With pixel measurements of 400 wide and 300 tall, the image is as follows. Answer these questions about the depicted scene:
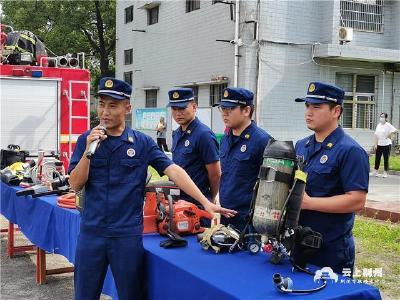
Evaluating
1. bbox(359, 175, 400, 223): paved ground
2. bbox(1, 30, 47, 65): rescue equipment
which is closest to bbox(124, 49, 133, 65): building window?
bbox(359, 175, 400, 223): paved ground

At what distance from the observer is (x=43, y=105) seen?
7.88 metres

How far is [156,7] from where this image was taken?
21688mm

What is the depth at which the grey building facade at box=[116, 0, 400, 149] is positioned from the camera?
16.2m

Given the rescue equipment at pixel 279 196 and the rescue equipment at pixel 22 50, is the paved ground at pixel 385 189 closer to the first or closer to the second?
the rescue equipment at pixel 22 50

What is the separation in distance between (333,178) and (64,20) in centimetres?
3074

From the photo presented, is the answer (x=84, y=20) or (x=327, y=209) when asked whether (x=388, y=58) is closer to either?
(x=327, y=209)

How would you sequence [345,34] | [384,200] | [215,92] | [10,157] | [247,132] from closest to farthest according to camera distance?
[247,132] < [10,157] < [384,200] < [345,34] < [215,92]

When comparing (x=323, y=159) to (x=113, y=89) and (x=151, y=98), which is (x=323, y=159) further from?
(x=151, y=98)

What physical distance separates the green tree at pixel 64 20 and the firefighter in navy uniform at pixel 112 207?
29966 mm

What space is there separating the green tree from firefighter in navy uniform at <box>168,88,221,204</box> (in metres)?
28.9

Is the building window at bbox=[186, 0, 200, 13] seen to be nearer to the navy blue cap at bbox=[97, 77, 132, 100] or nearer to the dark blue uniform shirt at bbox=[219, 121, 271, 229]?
the dark blue uniform shirt at bbox=[219, 121, 271, 229]

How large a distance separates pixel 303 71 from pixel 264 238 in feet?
49.0

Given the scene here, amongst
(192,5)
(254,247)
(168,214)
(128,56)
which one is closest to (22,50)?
(168,214)

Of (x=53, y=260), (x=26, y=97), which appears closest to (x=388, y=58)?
(x=26, y=97)
